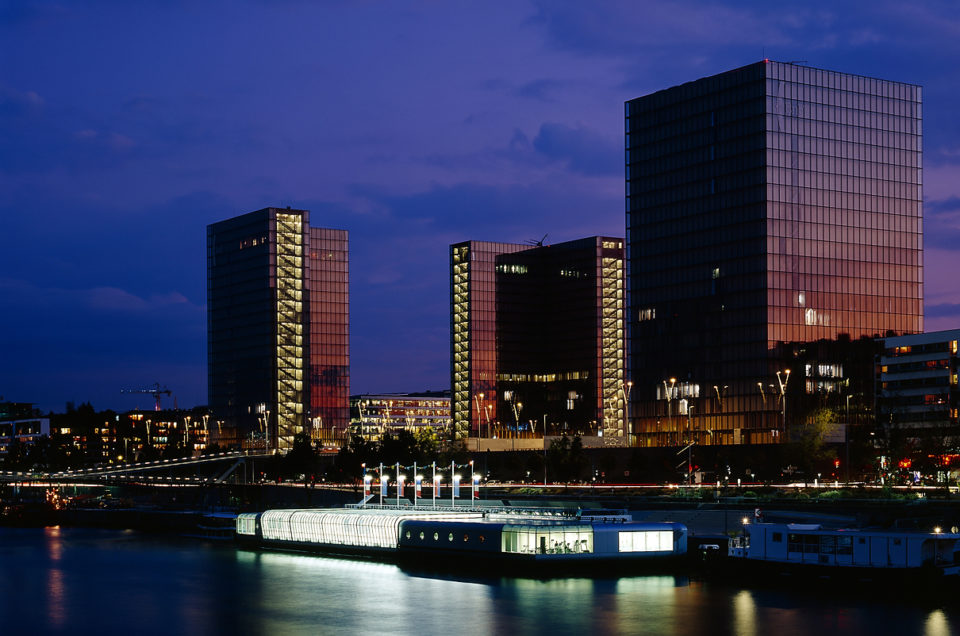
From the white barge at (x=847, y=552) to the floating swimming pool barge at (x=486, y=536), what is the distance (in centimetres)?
827

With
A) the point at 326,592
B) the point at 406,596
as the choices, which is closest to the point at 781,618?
the point at 406,596

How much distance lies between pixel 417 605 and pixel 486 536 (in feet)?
73.8

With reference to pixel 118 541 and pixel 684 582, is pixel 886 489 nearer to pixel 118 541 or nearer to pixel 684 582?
pixel 684 582

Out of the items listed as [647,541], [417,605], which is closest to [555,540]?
[647,541]

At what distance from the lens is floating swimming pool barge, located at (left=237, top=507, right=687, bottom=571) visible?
118062 mm

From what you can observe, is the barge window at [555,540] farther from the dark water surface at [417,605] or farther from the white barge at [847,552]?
the white barge at [847,552]

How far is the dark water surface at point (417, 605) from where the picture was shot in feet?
294

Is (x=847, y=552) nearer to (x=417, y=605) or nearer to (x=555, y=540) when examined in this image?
(x=555, y=540)

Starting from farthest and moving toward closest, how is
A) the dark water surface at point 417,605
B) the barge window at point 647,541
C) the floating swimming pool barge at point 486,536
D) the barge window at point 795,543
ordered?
the barge window at point 647,541
the floating swimming pool barge at point 486,536
the barge window at point 795,543
the dark water surface at point 417,605

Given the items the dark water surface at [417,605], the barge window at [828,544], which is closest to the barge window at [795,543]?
the barge window at [828,544]

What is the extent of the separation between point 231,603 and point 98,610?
10131 mm

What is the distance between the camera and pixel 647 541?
391 ft

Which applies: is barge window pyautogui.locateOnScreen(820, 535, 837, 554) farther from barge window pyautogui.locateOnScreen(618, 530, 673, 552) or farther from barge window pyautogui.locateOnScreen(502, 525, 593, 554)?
barge window pyautogui.locateOnScreen(502, 525, 593, 554)

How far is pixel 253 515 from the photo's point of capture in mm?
166500
